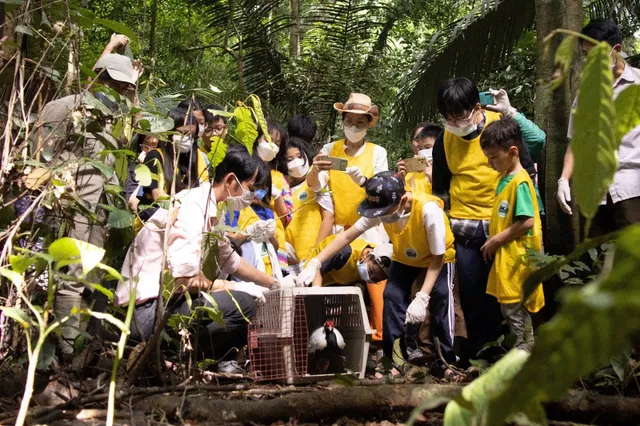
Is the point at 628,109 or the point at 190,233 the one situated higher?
the point at 190,233

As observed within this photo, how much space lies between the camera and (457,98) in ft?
16.1

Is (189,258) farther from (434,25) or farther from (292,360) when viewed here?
(434,25)

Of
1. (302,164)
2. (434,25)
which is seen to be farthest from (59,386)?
(434,25)

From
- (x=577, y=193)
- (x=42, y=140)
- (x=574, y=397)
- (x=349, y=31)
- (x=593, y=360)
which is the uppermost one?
(x=349, y=31)

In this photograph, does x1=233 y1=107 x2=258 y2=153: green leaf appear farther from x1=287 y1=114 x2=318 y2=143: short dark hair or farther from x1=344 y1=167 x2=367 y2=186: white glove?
x1=287 y1=114 x2=318 y2=143: short dark hair

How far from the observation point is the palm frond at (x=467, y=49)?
7.88 meters

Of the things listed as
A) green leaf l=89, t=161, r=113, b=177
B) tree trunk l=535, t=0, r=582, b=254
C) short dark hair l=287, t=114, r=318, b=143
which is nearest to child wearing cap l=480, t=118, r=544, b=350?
tree trunk l=535, t=0, r=582, b=254

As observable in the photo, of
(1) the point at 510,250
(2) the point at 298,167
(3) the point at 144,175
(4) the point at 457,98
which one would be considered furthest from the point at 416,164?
(3) the point at 144,175

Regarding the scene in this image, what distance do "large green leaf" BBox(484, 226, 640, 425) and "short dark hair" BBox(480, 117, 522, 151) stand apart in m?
3.89

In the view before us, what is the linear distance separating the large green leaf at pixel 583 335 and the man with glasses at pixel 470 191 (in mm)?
4049

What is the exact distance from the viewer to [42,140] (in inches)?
121

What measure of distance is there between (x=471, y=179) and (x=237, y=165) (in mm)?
1446

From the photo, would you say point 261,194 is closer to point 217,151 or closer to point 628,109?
point 217,151

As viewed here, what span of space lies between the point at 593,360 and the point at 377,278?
4.74 meters
